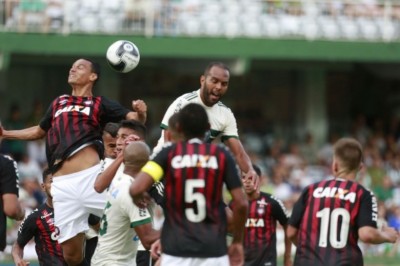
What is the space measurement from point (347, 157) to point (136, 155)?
1.73m

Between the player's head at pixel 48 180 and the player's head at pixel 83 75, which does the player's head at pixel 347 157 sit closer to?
the player's head at pixel 83 75

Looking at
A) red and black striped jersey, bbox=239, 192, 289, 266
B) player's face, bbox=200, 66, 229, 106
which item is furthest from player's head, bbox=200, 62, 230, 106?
red and black striped jersey, bbox=239, 192, 289, 266

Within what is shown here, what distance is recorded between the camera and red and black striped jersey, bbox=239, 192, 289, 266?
12758 millimetres

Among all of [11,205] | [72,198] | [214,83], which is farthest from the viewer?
[72,198]

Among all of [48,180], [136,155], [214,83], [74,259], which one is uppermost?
[214,83]

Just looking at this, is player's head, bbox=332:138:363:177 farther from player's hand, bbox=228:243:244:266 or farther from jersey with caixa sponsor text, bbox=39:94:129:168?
jersey with caixa sponsor text, bbox=39:94:129:168

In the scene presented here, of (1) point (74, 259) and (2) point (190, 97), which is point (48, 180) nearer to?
(1) point (74, 259)

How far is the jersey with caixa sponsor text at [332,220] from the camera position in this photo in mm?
9062

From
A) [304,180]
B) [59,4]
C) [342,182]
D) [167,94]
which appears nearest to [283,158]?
[304,180]

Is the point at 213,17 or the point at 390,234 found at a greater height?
the point at 213,17

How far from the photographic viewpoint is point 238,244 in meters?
8.40

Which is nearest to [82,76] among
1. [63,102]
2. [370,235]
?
[63,102]

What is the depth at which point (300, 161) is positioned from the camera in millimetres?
23516

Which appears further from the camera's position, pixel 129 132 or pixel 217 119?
pixel 217 119
